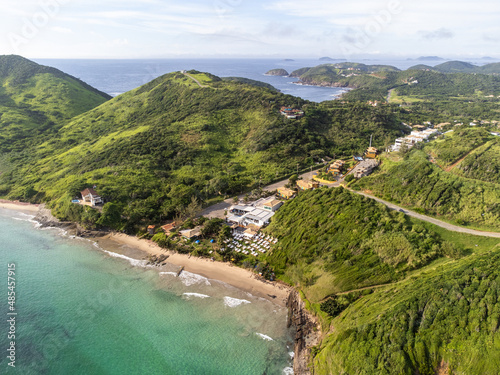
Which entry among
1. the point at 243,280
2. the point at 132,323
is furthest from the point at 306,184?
the point at 132,323

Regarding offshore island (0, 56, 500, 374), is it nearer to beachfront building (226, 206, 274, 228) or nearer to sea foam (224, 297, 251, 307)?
beachfront building (226, 206, 274, 228)

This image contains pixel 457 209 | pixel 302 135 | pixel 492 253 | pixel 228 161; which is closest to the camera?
pixel 492 253

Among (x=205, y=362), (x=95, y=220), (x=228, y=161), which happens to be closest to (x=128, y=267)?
(x=95, y=220)

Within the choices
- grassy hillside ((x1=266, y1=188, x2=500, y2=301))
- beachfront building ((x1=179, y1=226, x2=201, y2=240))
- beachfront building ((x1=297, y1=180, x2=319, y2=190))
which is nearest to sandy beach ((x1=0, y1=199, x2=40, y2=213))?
beachfront building ((x1=179, y1=226, x2=201, y2=240))

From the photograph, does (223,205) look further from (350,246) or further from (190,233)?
(350,246)

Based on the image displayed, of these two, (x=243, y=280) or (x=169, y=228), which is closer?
(x=243, y=280)

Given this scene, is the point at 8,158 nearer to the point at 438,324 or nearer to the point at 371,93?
Answer: the point at 438,324

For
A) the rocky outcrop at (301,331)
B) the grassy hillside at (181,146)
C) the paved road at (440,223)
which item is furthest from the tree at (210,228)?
the paved road at (440,223)
